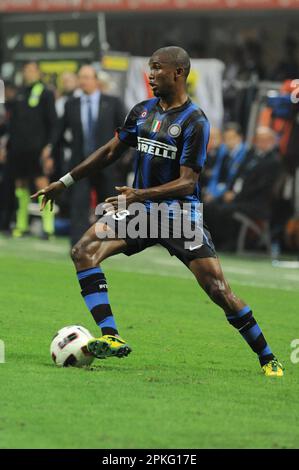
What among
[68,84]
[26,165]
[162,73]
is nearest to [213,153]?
[68,84]

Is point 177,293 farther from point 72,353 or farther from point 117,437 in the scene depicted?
point 117,437

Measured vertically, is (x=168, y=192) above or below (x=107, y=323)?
above

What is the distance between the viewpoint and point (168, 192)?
30.5 ft

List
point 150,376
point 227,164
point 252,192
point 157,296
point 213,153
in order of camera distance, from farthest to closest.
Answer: point 213,153 < point 227,164 < point 252,192 < point 157,296 < point 150,376

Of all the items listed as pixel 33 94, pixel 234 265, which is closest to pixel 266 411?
pixel 234 265

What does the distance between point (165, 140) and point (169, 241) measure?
712 mm

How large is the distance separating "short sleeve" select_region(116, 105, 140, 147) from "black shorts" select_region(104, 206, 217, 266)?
0.60m

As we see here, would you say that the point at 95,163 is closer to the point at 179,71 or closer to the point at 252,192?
the point at 179,71

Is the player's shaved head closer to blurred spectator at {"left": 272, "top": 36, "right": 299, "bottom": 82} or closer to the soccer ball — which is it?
the soccer ball

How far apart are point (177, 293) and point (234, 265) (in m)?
3.19

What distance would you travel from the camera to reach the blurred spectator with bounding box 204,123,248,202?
19.4 m

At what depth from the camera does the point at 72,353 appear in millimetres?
9336

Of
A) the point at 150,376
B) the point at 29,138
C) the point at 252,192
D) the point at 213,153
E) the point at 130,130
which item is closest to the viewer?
the point at 150,376

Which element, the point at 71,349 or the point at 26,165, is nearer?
the point at 71,349
